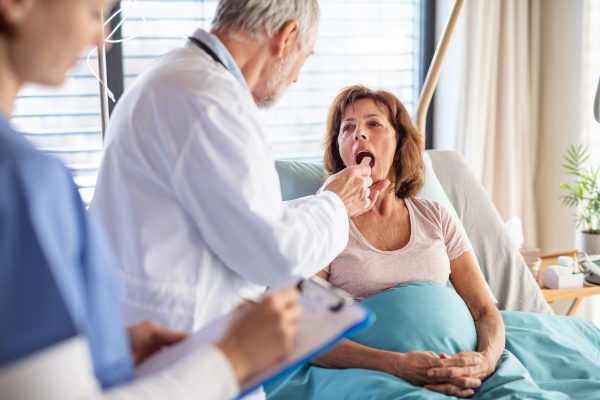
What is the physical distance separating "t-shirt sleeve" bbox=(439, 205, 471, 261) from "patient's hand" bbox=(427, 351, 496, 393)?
0.38 metres

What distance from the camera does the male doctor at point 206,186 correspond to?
83cm

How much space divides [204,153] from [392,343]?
2.64 ft

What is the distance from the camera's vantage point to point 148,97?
880mm

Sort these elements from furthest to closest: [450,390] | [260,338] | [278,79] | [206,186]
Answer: [450,390]
[278,79]
[206,186]
[260,338]

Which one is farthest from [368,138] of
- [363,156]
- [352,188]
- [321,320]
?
[321,320]

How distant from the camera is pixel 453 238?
5.57 ft

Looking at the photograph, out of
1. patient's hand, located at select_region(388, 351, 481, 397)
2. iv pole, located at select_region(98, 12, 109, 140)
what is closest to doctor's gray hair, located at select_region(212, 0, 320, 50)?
iv pole, located at select_region(98, 12, 109, 140)

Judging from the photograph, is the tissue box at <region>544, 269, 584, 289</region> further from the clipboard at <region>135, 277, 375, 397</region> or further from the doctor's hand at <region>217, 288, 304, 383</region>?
the doctor's hand at <region>217, 288, 304, 383</region>

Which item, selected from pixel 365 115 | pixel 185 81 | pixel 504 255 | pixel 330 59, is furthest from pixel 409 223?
pixel 330 59

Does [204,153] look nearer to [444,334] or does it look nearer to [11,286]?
[11,286]

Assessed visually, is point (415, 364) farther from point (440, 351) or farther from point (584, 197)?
point (584, 197)

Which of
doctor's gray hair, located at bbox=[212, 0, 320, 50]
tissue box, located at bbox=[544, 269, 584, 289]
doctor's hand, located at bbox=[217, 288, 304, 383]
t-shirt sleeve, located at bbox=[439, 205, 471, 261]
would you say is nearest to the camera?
doctor's hand, located at bbox=[217, 288, 304, 383]

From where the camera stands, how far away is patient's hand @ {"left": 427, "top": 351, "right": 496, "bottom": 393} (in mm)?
1293

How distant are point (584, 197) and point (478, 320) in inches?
56.9
